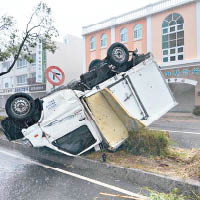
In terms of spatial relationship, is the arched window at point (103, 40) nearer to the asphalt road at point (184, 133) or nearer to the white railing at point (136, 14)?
the white railing at point (136, 14)

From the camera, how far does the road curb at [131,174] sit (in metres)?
3.16

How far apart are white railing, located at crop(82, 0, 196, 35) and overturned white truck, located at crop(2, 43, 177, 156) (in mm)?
16021

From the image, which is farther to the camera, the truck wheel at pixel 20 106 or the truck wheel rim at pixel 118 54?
the truck wheel rim at pixel 118 54

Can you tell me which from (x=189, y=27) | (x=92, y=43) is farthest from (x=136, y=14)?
(x=92, y=43)

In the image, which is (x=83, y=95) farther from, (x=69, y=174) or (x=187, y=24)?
(x=187, y=24)

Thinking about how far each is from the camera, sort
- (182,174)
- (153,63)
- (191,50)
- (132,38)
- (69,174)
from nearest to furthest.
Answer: (182,174) → (69,174) → (153,63) → (191,50) → (132,38)

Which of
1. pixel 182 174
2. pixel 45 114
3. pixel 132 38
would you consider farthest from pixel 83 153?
pixel 132 38

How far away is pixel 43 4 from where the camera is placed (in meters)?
10.3

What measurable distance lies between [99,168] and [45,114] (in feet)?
5.16

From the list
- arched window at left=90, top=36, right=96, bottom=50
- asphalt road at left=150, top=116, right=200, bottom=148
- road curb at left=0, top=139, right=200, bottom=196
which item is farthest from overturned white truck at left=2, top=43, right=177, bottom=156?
arched window at left=90, top=36, right=96, bottom=50

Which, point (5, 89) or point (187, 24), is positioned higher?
point (187, 24)

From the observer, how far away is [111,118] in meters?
4.72

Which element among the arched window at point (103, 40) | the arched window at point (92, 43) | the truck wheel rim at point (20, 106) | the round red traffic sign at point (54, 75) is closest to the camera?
the truck wheel rim at point (20, 106)

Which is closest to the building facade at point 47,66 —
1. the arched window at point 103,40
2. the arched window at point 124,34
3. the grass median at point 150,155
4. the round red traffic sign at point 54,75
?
the arched window at point 103,40
